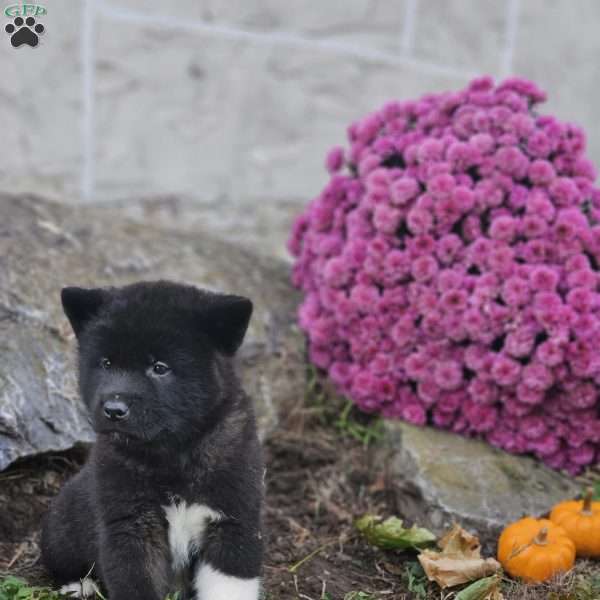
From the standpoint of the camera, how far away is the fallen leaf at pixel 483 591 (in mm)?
3920

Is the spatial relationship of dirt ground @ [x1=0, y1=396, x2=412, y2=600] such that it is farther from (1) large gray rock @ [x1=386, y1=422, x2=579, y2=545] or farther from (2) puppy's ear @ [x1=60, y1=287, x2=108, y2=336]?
(2) puppy's ear @ [x1=60, y1=287, x2=108, y2=336]

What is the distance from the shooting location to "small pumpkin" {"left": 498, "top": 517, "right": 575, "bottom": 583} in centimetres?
416

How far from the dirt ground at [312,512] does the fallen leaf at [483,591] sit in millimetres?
103

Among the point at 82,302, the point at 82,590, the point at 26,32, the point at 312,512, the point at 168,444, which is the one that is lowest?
the point at 312,512

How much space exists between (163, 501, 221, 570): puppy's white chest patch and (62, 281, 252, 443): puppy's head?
10.8 inches

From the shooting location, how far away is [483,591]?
393cm

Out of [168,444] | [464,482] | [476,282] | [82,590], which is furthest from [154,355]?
[476,282]

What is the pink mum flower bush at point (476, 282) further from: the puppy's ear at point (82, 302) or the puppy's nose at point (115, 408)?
the puppy's nose at point (115, 408)

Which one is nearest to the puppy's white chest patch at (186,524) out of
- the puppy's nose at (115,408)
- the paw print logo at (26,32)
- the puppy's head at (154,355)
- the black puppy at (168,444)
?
the black puppy at (168,444)

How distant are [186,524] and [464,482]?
68.0 inches

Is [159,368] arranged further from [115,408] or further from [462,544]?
[462,544]

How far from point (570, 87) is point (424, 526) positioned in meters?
5.52

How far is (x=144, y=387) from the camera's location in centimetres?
329

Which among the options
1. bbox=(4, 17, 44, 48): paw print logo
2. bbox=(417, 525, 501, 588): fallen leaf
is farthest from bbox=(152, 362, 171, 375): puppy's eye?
bbox=(4, 17, 44, 48): paw print logo
